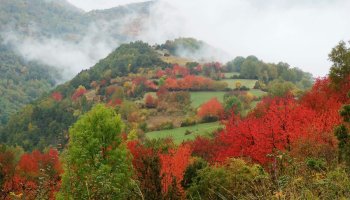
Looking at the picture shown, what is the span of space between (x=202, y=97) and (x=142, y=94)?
24.1 m

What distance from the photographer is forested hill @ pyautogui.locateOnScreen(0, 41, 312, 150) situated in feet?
391

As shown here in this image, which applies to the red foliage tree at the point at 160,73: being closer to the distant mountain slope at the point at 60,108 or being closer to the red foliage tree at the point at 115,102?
the distant mountain slope at the point at 60,108

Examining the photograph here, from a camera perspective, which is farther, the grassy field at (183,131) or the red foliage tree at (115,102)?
the red foliage tree at (115,102)

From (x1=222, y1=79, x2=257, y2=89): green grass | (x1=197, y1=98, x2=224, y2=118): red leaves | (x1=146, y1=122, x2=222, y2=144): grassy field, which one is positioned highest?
(x1=222, y1=79, x2=257, y2=89): green grass

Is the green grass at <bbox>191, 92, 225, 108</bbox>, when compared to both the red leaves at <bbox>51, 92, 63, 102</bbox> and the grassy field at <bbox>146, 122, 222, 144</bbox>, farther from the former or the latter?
the red leaves at <bbox>51, 92, 63, 102</bbox>

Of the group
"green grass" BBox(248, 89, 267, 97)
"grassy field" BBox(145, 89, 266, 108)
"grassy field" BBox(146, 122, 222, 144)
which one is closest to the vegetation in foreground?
"grassy field" BBox(146, 122, 222, 144)

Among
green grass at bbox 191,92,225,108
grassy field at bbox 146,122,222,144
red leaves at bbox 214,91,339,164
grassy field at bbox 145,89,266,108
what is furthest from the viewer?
green grass at bbox 191,92,225,108

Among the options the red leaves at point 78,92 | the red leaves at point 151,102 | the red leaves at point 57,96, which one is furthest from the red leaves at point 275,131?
the red leaves at point 57,96

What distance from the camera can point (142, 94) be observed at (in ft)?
484

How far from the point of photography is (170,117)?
121m

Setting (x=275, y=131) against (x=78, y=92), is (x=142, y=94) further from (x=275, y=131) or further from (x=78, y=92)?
(x=275, y=131)

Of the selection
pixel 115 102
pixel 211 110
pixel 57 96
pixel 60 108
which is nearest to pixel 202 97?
pixel 211 110

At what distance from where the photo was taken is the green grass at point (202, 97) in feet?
419

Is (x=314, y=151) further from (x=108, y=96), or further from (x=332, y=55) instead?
(x=108, y=96)
